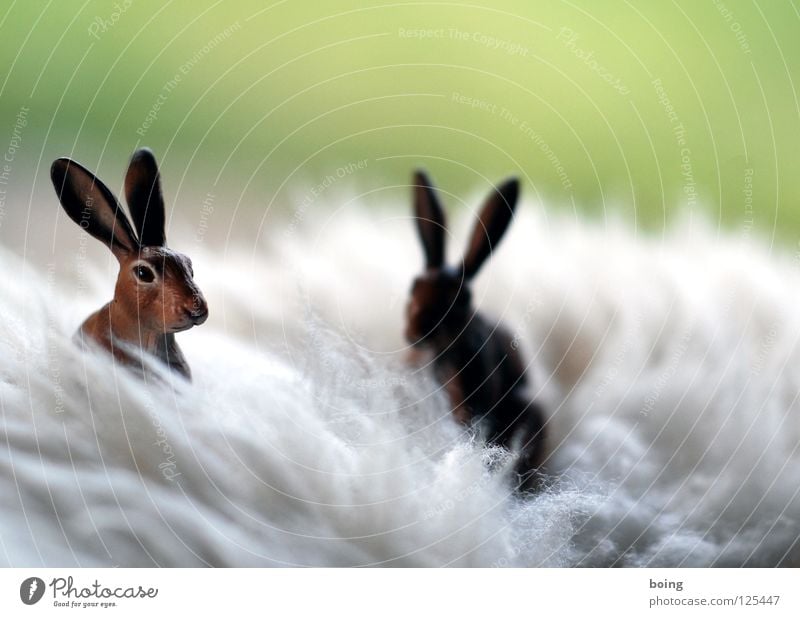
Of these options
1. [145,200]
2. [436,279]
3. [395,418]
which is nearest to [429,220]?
[436,279]

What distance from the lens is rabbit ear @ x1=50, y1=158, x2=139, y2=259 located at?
1036 mm

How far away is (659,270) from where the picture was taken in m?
1.13

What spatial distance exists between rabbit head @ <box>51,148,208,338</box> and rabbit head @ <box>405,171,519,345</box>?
0.30 meters

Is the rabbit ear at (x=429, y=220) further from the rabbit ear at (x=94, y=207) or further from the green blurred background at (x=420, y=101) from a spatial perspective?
the rabbit ear at (x=94, y=207)

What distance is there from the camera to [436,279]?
1.09 m

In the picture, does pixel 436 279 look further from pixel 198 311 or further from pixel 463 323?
pixel 198 311

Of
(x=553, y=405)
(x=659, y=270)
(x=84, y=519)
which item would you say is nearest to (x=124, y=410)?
→ (x=84, y=519)

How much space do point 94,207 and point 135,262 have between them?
3.5 inches

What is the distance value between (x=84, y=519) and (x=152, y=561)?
0.11m

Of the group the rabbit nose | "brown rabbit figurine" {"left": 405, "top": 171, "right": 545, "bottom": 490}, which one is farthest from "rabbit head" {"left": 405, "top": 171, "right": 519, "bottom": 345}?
the rabbit nose

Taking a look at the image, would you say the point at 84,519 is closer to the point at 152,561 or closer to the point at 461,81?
the point at 152,561

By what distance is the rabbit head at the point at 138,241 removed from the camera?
1.04m

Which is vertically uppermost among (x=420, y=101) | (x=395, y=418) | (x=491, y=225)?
(x=420, y=101)

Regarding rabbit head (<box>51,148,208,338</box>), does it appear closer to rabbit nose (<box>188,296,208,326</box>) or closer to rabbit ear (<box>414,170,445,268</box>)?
rabbit nose (<box>188,296,208,326</box>)
